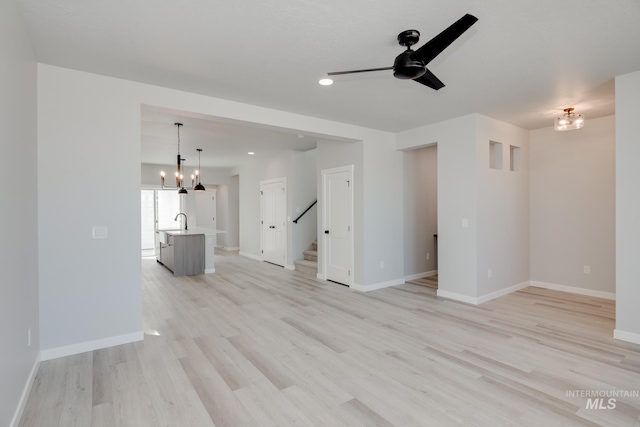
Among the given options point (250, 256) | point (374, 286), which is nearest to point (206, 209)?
point (250, 256)

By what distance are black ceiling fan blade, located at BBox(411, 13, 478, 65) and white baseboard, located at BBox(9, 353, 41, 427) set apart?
352 centimetres

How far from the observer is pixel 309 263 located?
7.03 m

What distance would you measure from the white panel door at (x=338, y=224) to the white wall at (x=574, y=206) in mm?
3246

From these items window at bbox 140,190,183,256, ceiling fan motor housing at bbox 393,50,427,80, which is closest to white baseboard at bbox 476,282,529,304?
ceiling fan motor housing at bbox 393,50,427,80

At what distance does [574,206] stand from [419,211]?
2.43 m

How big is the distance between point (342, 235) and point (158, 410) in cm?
414

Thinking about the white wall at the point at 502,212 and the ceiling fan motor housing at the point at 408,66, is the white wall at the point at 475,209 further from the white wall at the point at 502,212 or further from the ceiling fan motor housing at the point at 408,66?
the ceiling fan motor housing at the point at 408,66

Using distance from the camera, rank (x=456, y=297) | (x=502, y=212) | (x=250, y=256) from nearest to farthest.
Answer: (x=456, y=297)
(x=502, y=212)
(x=250, y=256)

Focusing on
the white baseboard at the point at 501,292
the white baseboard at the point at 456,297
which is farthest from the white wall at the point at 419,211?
the white baseboard at the point at 501,292

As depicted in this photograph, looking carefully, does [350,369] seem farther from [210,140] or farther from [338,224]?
[210,140]

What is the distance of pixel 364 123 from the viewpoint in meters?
5.17

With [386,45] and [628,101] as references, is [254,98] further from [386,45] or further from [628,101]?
[628,101]

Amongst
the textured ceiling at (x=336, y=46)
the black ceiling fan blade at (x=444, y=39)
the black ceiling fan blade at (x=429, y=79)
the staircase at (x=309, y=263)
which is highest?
the textured ceiling at (x=336, y=46)

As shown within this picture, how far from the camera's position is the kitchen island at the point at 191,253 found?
676cm
